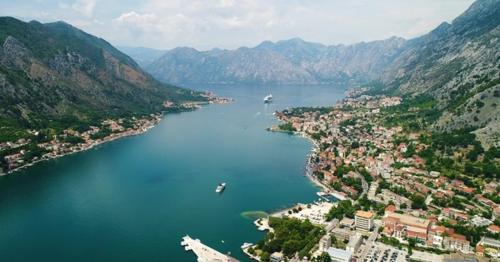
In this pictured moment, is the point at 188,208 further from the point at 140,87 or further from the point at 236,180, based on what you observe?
the point at 140,87

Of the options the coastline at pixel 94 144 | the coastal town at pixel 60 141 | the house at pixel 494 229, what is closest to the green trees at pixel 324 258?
the house at pixel 494 229

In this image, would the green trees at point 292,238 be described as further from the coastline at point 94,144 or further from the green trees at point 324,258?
the coastline at point 94,144

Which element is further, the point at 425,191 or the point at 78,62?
the point at 78,62

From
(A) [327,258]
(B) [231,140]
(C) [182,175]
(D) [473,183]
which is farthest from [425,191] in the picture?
(B) [231,140]

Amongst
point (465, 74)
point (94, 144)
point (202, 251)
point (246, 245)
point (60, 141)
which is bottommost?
point (202, 251)

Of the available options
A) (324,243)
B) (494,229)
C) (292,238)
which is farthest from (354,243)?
(494,229)

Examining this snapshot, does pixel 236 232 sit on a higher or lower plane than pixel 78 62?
lower

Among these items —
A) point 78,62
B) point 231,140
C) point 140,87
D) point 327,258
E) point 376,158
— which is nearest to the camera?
point 327,258

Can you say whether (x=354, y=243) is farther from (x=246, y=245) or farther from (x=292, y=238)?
(x=246, y=245)
